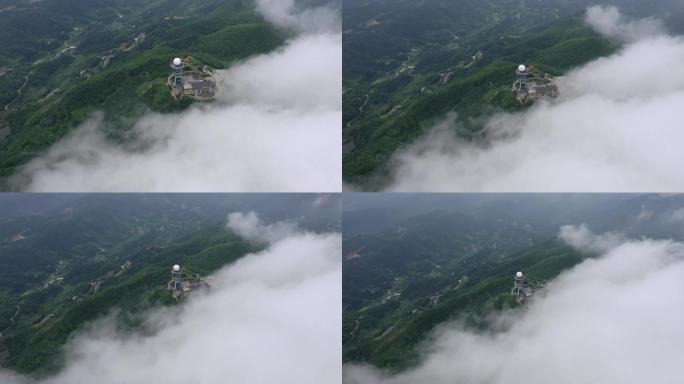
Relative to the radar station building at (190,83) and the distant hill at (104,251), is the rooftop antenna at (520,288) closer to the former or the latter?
the distant hill at (104,251)

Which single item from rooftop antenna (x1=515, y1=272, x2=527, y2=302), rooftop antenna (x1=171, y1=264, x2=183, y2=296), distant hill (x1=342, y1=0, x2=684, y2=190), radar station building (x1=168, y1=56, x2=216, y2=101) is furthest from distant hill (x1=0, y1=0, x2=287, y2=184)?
rooftop antenna (x1=515, y1=272, x2=527, y2=302)

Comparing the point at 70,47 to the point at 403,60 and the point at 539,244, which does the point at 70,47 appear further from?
the point at 539,244

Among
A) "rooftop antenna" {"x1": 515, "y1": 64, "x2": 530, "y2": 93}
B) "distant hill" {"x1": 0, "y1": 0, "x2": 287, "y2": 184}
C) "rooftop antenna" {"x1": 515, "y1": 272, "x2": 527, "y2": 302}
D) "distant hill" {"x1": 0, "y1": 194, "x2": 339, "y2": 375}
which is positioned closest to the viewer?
"distant hill" {"x1": 0, "y1": 194, "x2": 339, "y2": 375}

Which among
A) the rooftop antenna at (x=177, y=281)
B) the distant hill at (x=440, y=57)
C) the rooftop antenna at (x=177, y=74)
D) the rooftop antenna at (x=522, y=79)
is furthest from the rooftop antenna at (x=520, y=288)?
the rooftop antenna at (x=177, y=74)

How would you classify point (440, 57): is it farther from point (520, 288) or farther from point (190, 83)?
point (190, 83)

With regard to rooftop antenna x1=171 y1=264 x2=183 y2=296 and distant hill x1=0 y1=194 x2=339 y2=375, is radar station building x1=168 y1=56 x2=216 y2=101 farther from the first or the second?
rooftop antenna x1=171 y1=264 x2=183 y2=296

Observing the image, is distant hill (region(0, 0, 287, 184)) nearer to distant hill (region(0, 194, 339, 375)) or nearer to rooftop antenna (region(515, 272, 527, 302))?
distant hill (region(0, 194, 339, 375))

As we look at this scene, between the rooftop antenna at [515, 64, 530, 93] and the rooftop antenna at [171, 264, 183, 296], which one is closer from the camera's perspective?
the rooftop antenna at [171, 264, 183, 296]

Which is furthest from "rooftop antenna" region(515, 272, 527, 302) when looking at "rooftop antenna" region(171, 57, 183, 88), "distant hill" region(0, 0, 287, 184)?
"rooftop antenna" region(171, 57, 183, 88)

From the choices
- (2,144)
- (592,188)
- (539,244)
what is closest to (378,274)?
(539,244)

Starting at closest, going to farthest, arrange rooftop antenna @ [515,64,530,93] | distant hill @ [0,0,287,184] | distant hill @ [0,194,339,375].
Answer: distant hill @ [0,194,339,375]
distant hill @ [0,0,287,184]
rooftop antenna @ [515,64,530,93]

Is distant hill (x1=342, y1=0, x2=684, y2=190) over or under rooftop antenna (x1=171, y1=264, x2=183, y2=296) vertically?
over
